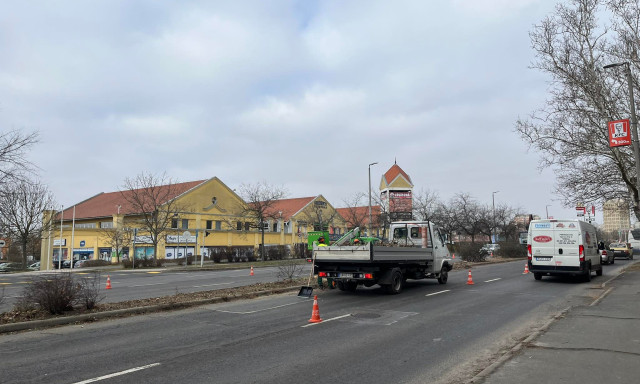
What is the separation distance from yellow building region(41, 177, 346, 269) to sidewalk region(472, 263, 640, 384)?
3757 centimetres

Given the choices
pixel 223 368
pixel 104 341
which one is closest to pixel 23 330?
pixel 104 341

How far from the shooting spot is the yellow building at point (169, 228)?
159ft

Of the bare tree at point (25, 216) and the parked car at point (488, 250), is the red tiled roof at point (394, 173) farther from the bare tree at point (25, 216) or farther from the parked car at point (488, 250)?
the bare tree at point (25, 216)

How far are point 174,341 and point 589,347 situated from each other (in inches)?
268

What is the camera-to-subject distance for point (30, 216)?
154 feet

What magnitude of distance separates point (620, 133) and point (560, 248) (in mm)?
4883

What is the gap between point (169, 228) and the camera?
1975 inches

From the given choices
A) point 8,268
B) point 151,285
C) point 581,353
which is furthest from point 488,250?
point 8,268

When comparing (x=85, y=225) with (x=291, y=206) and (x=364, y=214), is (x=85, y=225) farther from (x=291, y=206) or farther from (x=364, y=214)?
(x=364, y=214)

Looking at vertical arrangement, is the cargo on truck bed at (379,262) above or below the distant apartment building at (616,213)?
below

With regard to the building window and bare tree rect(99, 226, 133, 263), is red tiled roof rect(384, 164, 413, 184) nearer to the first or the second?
bare tree rect(99, 226, 133, 263)

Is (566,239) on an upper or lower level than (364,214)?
lower

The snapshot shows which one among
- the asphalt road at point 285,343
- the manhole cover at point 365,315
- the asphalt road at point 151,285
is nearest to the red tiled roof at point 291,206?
the asphalt road at point 151,285

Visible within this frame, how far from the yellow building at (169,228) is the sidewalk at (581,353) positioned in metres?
37.6
